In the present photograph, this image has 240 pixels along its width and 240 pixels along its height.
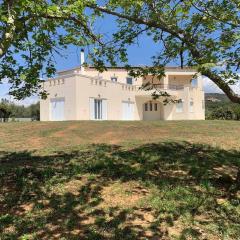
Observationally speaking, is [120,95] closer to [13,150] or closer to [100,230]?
[13,150]

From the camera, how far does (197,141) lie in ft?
51.8

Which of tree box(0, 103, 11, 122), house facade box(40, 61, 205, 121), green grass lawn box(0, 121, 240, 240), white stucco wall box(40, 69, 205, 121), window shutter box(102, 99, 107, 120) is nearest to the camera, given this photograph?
green grass lawn box(0, 121, 240, 240)

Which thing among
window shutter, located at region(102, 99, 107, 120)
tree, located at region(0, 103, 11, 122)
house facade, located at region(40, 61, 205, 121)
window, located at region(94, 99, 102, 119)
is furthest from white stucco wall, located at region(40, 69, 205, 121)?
tree, located at region(0, 103, 11, 122)

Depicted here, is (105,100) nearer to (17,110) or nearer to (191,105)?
(191,105)

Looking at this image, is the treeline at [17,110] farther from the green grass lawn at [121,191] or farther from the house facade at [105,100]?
the green grass lawn at [121,191]

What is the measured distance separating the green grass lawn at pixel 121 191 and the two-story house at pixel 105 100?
13.1m

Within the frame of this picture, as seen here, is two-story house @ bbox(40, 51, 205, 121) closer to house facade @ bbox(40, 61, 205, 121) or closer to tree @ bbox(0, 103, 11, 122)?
house facade @ bbox(40, 61, 205, 121)

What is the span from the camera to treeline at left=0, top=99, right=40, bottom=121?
56100 millimetres

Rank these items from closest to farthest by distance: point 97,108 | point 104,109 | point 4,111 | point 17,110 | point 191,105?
point 97,108, point 104,109, point 191,105, point 4,111, point 17,110

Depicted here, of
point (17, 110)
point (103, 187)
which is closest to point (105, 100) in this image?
point (103, 187)

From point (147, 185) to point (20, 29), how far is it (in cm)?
455

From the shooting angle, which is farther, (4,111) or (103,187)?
(4,111)

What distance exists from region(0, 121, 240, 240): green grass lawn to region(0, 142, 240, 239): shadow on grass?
18mm

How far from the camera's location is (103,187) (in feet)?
29.6
